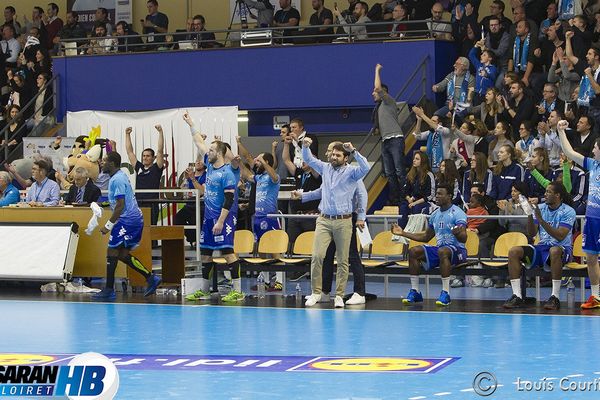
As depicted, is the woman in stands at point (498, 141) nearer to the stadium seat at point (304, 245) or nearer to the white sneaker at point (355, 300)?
the stadium seat at point (304, 245)

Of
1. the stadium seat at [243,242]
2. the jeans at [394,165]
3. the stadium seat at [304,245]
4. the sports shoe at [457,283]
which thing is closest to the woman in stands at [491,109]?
the jeans at [394,165]

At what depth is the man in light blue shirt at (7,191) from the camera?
20344 millimetres

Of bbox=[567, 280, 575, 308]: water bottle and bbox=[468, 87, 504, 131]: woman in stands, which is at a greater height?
bbox=[468, 87, 504, 131]: woman in stands

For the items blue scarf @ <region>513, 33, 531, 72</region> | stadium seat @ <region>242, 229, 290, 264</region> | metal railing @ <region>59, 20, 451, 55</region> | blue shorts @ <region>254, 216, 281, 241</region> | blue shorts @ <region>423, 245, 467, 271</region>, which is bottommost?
blue shorts @ <region>423, 245, 467, 271</region>

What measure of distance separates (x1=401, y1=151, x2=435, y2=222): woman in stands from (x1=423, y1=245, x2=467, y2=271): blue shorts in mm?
3101

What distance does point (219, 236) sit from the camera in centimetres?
1719

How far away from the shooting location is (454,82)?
22.2m

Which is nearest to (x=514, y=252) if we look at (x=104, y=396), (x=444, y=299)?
(x=444, y=299)

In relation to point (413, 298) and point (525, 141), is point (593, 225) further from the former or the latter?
point (525, 141)

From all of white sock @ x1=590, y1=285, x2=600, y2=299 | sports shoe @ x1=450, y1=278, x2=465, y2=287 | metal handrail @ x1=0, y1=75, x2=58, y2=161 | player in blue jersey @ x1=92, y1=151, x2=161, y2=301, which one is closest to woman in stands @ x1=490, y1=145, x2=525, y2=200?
sports shoe @ x1=450, y1=278, x2=465, y2=287

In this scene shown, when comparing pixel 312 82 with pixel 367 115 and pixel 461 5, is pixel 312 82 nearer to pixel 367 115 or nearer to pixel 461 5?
pixel 367 115

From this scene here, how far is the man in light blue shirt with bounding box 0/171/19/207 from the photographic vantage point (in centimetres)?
2034

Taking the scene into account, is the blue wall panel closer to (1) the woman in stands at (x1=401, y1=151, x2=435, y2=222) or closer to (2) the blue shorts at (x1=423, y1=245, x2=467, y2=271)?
(1) the woman in stands at (x1=401, y1=151, x2=435, y2=222)

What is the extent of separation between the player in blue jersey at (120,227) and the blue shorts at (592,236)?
618cm
